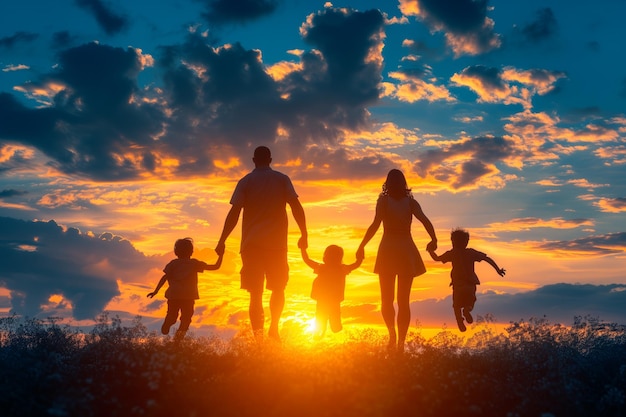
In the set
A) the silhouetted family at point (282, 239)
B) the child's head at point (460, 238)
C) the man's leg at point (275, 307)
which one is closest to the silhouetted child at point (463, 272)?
the child's head at point (460, 238)

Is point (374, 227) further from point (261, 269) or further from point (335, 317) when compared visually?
point (335, 317)

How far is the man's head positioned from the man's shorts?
1.91 metres

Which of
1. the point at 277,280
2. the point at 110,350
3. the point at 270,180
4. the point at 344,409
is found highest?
the point at 270,180

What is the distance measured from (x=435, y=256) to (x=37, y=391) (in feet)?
30.9

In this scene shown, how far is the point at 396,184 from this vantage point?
43.1 feet

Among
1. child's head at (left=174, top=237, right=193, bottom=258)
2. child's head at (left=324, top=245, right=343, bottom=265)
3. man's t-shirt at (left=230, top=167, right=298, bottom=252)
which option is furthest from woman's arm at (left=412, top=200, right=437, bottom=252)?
child's head at (left=174, top=237, right=193, bottom=258)

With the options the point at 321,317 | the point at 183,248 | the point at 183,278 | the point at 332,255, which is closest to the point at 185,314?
the point at 183,278

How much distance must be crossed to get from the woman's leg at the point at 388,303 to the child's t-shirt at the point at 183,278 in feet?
14.3

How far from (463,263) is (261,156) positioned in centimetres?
580

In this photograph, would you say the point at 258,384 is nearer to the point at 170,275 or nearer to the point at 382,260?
the point at 382,260

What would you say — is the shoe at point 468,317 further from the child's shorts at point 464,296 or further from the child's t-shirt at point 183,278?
the child's t-shirt at point 183,278

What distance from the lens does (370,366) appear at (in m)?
9.90

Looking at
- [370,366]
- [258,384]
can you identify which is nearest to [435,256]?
[370,366]

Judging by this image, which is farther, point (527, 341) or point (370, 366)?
point (527, 341)
